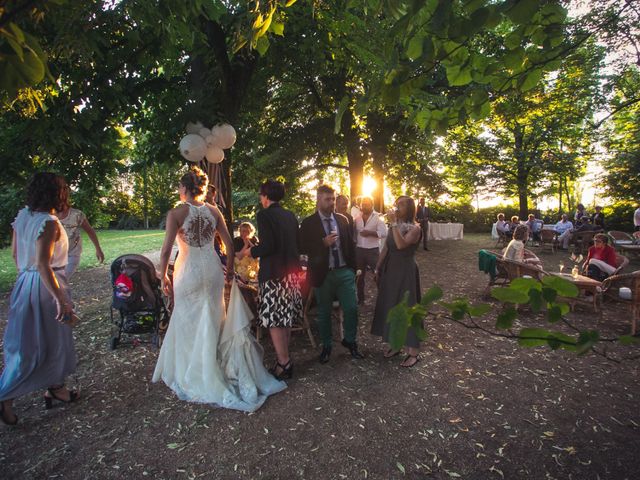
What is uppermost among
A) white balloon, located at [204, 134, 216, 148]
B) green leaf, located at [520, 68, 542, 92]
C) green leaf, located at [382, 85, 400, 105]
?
white balloon, located at [204, 134, 216, 148]

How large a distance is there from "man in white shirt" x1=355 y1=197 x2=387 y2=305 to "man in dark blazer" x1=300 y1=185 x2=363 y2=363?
8.72 ft

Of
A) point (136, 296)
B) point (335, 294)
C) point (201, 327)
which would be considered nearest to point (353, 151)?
point (335, 294)

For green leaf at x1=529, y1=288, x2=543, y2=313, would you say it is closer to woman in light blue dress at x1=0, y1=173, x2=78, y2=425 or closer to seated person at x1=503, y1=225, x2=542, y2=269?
woman in light blue dress at x1=0, y1=173, x2=78, y2=425

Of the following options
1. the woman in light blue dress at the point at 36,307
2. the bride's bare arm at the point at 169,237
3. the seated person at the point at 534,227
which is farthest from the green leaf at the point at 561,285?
the seated person at the point at 534,227

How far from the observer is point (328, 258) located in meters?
4.19

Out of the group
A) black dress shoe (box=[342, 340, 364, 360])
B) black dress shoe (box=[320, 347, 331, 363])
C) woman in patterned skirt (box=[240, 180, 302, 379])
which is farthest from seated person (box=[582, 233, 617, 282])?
woman in patterned skirt (box=[240, 180, 302, 379])

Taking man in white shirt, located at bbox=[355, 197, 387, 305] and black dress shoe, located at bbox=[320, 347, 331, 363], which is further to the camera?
man in white shirt, located at bbox=[355, 197, 387, 305]

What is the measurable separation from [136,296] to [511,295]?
4538 mm

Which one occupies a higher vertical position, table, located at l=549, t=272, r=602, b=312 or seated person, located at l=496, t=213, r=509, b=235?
seated person, located at l=496, t=213, r=509, b=235

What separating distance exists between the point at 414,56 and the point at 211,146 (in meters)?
4.79

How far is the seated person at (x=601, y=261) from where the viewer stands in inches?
276

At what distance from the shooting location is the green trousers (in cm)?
423

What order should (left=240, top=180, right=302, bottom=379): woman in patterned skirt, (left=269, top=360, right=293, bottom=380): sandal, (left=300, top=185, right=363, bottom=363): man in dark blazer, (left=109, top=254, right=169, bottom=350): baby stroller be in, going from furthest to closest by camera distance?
(left=109, top=254, right=169, bottom=350): baby stroller
(left=300, top=185, right=363, bottom=363): man in dark blazer
(left=269, top=360, right=293, bottom=380): sandal
(left=240, top=180, right=302, bottom=379): woman in patterned skirt

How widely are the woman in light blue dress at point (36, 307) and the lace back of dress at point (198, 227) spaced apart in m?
1.04
